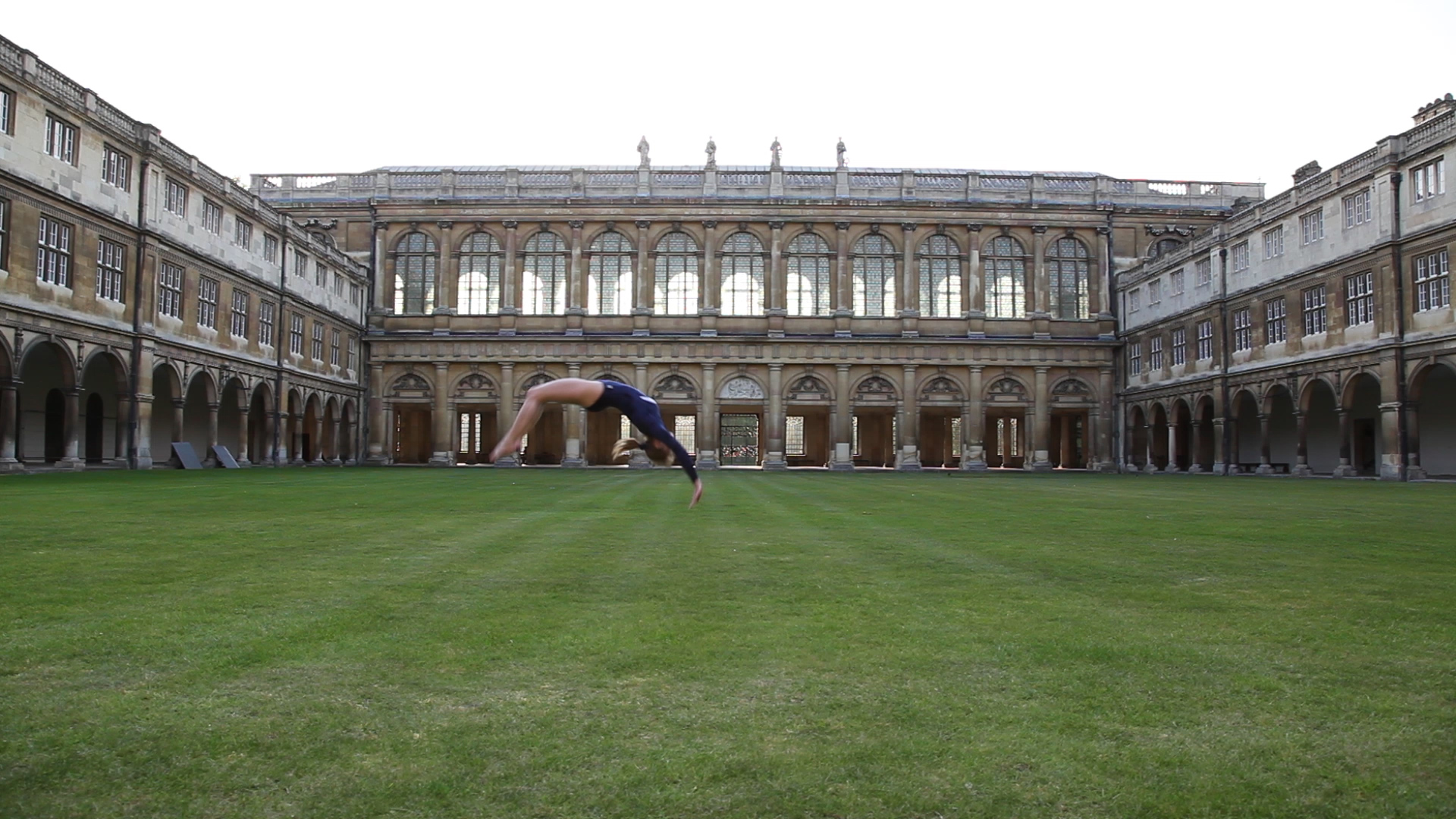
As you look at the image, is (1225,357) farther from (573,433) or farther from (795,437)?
(795,437)

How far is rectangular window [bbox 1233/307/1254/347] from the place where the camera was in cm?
4450

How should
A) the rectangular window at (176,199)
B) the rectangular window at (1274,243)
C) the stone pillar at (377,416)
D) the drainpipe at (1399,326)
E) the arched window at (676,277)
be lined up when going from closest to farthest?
the drainpipe at (1399,326) < the rectangular window at (176,199) < the rectangular window at (1274,243) < the arched window at (676,277) < the stone pillar at (377,416)

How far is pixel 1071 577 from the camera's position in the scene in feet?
32.0

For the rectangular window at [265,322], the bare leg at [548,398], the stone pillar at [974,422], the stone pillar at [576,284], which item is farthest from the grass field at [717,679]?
the stone pillar at [576,284]

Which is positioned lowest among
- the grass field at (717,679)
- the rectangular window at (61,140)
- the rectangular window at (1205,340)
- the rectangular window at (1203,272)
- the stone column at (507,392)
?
the grass field at (717,679)

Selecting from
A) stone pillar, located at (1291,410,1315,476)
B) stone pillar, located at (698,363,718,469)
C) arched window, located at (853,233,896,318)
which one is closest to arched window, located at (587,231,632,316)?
stone pillar, located at (698,363,718,469)

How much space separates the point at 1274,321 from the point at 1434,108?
9.51m

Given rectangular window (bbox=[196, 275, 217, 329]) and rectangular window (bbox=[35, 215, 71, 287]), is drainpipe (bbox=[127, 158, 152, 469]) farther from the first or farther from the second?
rectangular window (bbox=[196, 275, 217, 329])

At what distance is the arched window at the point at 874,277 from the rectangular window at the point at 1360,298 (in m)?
24.1

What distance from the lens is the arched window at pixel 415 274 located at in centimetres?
5853

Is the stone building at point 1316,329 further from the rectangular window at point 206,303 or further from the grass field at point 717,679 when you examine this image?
the rectangular window at point 206,303

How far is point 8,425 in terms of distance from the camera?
29.4m

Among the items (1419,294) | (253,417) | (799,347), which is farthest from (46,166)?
(1419,294)

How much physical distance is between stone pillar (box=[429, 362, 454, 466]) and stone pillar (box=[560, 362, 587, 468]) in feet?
21.5
